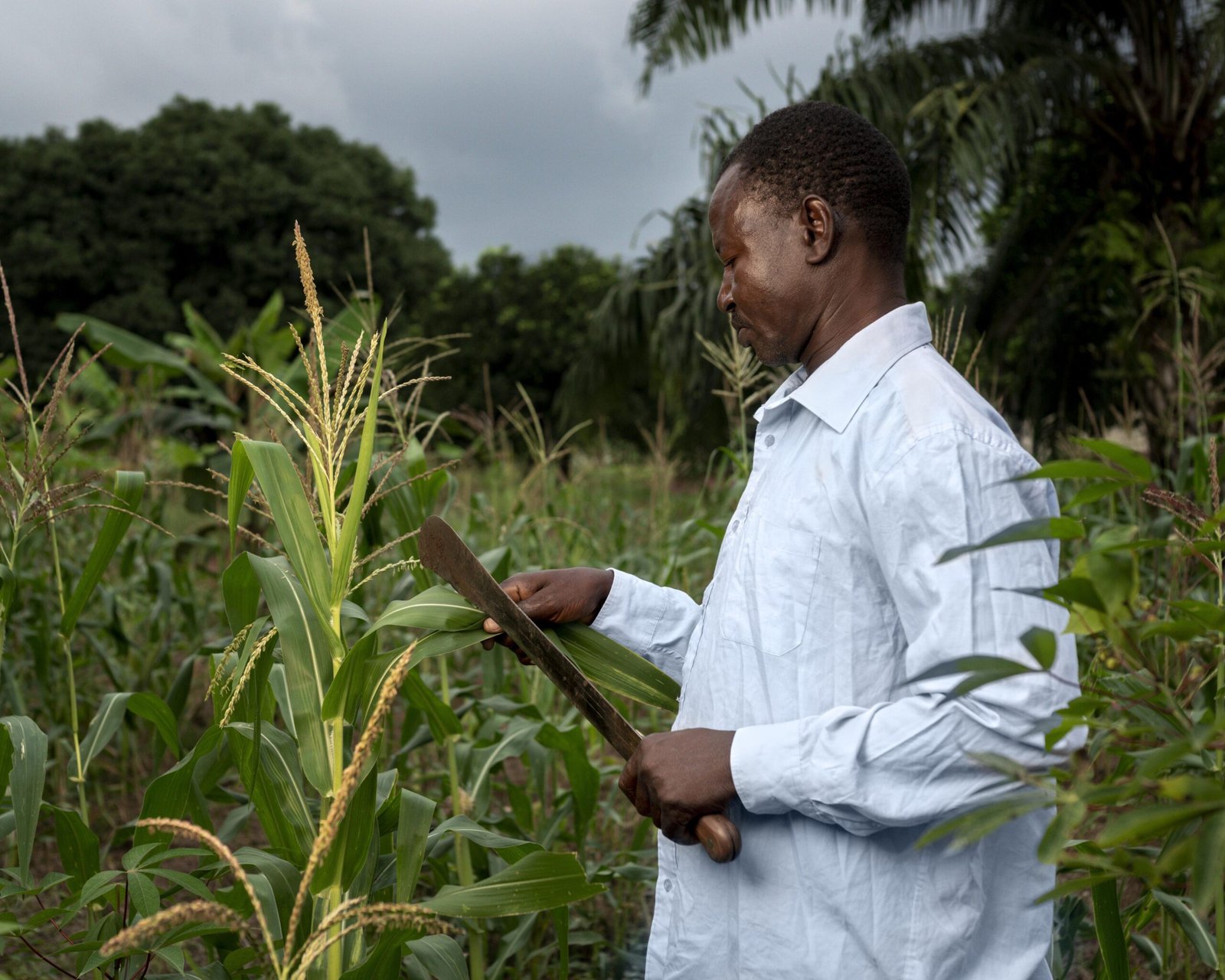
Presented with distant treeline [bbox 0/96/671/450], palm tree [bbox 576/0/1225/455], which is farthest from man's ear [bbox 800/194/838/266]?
distant treeline [bbox 0/96/671/450]

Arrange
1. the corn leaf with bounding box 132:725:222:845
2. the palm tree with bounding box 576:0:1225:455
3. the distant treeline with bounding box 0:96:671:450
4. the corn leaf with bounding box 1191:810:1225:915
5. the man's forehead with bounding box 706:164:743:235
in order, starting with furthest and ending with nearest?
the distant treeline with bounding box 0:96:671:450 → the palm tree with bounding box 576:0:1225:455 → the corn leaf with bounding box 132:725:222:845 → the man's forehead with bounding box 706:164:743:235 → the corn leaf with bounding box 1191:810:1225:915

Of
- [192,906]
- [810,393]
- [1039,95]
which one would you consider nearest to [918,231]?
[1039,95]

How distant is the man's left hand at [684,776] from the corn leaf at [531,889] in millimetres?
328

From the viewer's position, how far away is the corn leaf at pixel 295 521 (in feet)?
5.27

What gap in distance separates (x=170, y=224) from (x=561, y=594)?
995 inches

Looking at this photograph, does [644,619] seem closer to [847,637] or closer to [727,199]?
[847,637]

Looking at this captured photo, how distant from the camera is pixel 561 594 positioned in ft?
5.79

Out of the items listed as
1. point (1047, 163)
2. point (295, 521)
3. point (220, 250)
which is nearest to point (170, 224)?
point (220, 250)

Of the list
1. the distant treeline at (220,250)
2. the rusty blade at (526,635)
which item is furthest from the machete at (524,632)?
the distant treeline at (220,250)

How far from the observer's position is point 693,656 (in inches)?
60.6

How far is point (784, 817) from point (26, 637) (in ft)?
10.0

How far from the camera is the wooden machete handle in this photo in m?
1.26

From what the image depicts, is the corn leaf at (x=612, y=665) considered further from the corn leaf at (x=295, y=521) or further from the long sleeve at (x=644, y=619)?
the corn leaf at (x=295, y=521)

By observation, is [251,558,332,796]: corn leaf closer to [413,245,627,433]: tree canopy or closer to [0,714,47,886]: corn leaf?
[0,714,47,886]: corn leaf
